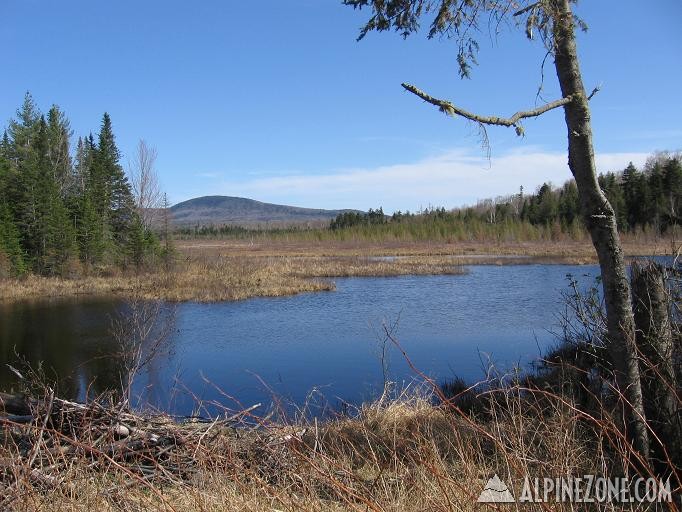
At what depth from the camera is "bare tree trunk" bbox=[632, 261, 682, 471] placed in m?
3.71

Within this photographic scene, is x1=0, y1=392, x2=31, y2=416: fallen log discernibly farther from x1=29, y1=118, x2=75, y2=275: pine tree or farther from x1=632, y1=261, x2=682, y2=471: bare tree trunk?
x1=29, y1=118, x2=75, y2=275: pine tree

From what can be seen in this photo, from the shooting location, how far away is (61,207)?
36062 mm

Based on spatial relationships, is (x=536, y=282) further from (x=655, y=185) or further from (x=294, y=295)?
(x=655, y=185)

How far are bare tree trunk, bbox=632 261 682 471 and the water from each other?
3.45 m

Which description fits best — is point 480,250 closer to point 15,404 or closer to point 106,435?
point 15,404

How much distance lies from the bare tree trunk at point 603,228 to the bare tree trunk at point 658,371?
18 cm

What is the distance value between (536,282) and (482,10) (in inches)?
1073

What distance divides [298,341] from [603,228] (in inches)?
535

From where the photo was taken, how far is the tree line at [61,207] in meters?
34.5

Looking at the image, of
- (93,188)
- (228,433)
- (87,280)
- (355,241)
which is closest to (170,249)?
(87,280)

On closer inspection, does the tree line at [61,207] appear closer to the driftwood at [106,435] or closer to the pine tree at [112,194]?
the pine tree at [112,194]

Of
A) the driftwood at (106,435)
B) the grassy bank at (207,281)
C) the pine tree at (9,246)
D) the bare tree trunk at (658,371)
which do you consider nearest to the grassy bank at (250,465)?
the driftwood at (106,435)

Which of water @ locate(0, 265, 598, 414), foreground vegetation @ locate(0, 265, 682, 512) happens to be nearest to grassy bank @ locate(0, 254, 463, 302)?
water @ locate(0, 265, 598, 414)

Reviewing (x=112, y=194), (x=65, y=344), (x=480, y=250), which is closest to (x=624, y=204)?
(x=480, y=250)
